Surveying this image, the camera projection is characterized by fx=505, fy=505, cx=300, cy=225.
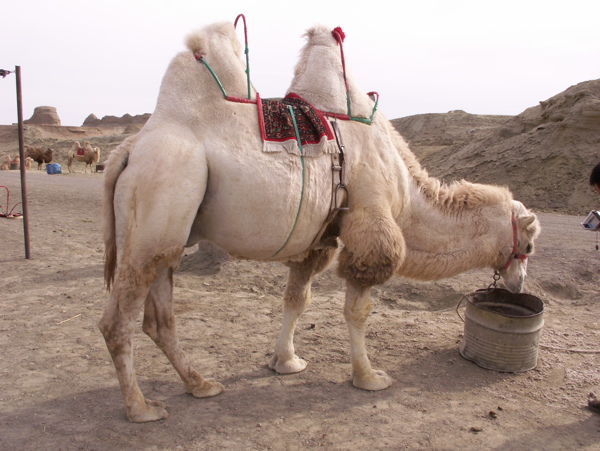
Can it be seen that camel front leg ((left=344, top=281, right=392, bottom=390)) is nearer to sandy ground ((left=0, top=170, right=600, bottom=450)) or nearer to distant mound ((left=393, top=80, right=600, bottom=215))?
sandy ground ((left=0, top=170, right=600, bottom=450))

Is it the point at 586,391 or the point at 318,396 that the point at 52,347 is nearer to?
the point at 318,396

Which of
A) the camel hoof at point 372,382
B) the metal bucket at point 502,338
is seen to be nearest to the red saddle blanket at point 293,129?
the camel hoof at point 372,382

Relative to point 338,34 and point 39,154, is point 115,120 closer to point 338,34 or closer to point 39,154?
point 39,154

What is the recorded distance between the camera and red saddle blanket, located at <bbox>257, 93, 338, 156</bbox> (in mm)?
3512

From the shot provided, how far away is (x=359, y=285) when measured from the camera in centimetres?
397

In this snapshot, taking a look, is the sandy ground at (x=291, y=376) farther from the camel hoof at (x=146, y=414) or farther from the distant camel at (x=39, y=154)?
the distant camel at (x=39, y=154)

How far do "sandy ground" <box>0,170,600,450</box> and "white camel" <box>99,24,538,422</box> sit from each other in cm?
29

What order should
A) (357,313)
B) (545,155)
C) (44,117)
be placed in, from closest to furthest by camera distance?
1. (357,313)
2. (545,155)
3. (44,117)

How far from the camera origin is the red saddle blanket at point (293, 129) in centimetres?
351

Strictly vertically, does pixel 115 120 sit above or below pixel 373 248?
above

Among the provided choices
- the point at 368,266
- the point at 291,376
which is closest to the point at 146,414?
the point at 291,376

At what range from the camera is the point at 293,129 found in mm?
3588

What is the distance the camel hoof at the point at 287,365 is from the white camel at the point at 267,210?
Result: 0.01 meters

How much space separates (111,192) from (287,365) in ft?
6.86
